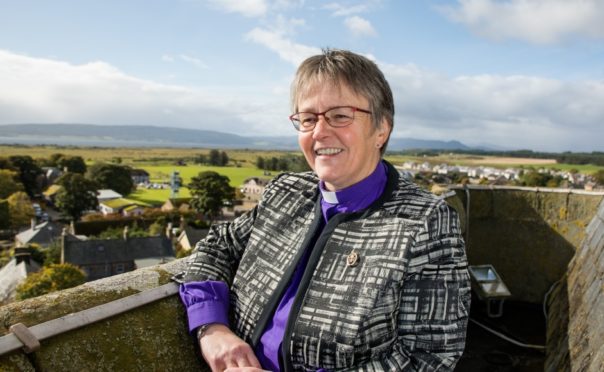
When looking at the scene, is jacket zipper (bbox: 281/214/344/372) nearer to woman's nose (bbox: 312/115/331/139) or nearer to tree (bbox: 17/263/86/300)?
woman's nose (bbox: 312/115/331/139)

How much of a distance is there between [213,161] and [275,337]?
14612 centimetres

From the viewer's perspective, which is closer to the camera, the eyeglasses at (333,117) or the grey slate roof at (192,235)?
the eyeglasses at (333,117)

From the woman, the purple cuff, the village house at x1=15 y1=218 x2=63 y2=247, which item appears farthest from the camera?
the village house at x1=15 y1=218 x2=63 y2=247

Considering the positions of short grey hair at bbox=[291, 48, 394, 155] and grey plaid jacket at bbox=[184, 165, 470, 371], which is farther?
short grey hair at bbox=[291, 48, 394, 155]

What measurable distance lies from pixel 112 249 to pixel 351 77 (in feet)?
143

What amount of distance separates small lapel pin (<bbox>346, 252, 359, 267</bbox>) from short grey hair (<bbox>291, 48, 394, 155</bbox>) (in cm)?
64

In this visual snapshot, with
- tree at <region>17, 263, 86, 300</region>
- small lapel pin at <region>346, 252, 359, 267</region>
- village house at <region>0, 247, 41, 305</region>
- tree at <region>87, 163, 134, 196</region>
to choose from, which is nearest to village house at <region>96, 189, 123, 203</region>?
tree at <region>87, 163, 134, 196</region>

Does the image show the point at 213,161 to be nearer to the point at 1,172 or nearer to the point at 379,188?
the point at 1,172

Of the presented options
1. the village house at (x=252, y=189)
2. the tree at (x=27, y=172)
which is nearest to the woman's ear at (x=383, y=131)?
the village house at (x=252, y=189)

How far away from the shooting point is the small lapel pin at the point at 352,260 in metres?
1.94

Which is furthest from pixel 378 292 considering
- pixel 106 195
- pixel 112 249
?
pixel 106 195

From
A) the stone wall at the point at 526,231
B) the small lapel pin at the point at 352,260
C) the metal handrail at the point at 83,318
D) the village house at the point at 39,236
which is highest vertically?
the small lapel pin at the point at 352,260

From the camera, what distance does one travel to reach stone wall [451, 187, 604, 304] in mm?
6848

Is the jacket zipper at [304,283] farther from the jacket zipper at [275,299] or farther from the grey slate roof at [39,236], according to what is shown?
the grey slate roof at [39,236]
